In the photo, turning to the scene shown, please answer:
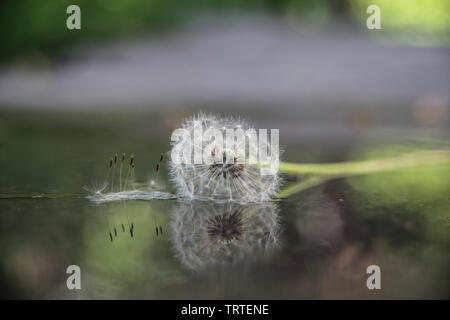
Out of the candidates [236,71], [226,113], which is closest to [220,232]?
[226,113]

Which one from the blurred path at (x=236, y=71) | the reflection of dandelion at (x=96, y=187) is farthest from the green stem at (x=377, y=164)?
the blurred path at (x=236, y=71)

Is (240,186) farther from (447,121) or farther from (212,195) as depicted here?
(447,121)

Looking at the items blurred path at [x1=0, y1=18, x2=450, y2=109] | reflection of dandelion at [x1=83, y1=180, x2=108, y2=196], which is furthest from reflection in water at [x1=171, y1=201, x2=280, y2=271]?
blurred path at [x1=0, y1=18, x2=450, y2=109]

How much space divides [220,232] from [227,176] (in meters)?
0.32

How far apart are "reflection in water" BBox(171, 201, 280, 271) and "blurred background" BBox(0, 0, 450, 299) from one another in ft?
0.11

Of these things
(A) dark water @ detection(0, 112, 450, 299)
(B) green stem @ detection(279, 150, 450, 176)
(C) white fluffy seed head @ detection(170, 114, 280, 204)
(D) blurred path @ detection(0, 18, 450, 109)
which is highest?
(D) blurred path @ detection(0, 18, 450, 109)

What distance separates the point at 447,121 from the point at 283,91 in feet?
5.84

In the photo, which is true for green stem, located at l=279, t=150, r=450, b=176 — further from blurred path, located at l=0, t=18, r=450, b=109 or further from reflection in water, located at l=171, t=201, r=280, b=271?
blurred path, located at l=0, t=18, r=450, b=109

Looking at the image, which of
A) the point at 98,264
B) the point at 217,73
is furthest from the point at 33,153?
the point at 217,73

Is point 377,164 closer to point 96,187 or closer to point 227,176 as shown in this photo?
point 227,176

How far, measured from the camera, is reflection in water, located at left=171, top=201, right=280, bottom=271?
4.38ft

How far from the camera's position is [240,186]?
5.94 feet

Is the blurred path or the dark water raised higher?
the blurred path

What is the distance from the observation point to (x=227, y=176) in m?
1.80
